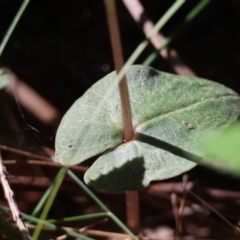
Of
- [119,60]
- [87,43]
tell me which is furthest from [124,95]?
[87,43]

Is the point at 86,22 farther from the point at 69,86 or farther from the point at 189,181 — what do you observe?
the point at 189,181

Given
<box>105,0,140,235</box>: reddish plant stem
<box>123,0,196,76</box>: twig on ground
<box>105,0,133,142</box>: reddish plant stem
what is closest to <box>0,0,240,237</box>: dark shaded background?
<box>123,0,196,76</box>: twig on ground

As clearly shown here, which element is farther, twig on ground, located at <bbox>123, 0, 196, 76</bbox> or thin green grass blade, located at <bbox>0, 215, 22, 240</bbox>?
twig on ground, located at <bbox>123, 0, 196, 76</bbox>

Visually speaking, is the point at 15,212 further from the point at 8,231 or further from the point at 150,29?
the point at 150,29

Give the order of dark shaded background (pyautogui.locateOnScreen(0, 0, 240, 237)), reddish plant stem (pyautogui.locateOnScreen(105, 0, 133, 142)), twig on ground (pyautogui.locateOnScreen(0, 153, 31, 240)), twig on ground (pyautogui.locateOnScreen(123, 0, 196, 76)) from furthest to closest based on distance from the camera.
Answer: dark shaded background (pyautogui.locateOnScreen(0, 0, 240, 237)), twig on ground (pyautogui.locateOnScreen(123, 0, 196, 76)), twig on ground (pyautogui.locateOnScreen(0, 153, 31, 240)), reddish plant stem (pyautogui.locateOnScreen(105, 0, 133, 142))

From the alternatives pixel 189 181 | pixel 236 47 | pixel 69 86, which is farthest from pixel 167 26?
pixel 189 181

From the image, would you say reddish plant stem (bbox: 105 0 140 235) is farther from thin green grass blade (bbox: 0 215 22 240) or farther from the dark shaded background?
the dark shaded background

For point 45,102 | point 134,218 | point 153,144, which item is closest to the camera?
point 153,144
